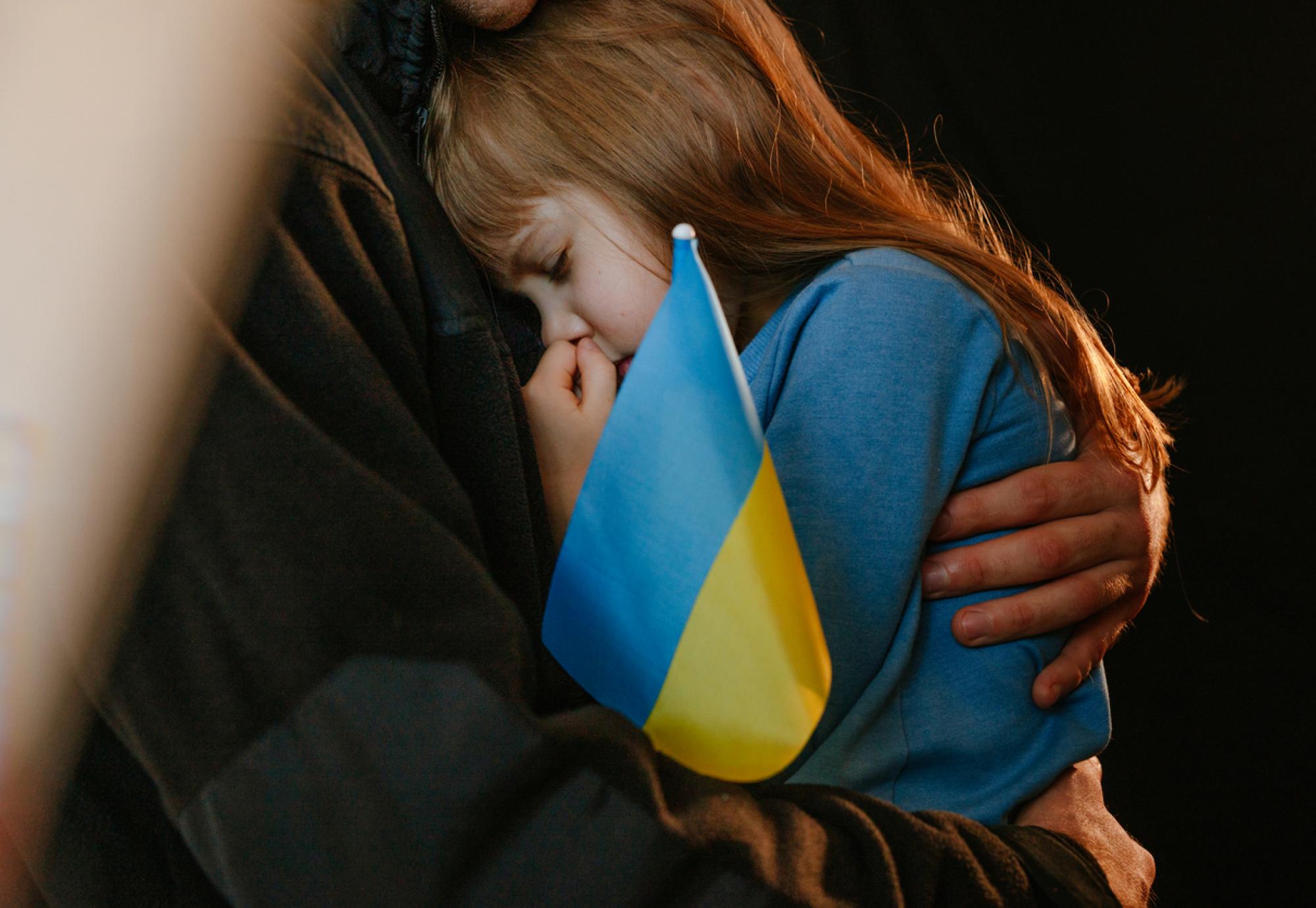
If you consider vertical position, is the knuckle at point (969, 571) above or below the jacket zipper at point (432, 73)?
below

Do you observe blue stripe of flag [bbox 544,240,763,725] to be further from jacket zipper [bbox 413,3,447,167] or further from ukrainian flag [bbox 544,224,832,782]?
jacket zipper [bbox 413,3,447,167]

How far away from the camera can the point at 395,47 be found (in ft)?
2.61

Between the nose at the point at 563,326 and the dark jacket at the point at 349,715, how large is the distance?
0.46 m

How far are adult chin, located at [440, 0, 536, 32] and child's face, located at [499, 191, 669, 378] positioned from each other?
174 millimetres

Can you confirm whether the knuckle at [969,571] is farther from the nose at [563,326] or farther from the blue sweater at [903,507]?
the nose at [563,326]

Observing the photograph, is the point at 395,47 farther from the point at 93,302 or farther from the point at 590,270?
the point at 93,302

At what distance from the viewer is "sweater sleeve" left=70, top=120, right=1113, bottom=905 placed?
1.31 feet

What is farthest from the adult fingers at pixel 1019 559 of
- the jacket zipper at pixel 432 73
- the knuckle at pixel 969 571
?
the jacket zipper at pixel 432 73

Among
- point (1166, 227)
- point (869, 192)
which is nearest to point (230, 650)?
point (869, 192)

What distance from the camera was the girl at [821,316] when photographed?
723mm

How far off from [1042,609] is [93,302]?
28.2 inches

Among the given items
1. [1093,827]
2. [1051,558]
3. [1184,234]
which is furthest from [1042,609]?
[1184,234]

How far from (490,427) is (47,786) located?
0.30 meters

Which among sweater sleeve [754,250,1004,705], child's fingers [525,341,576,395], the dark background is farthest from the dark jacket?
the dark background
